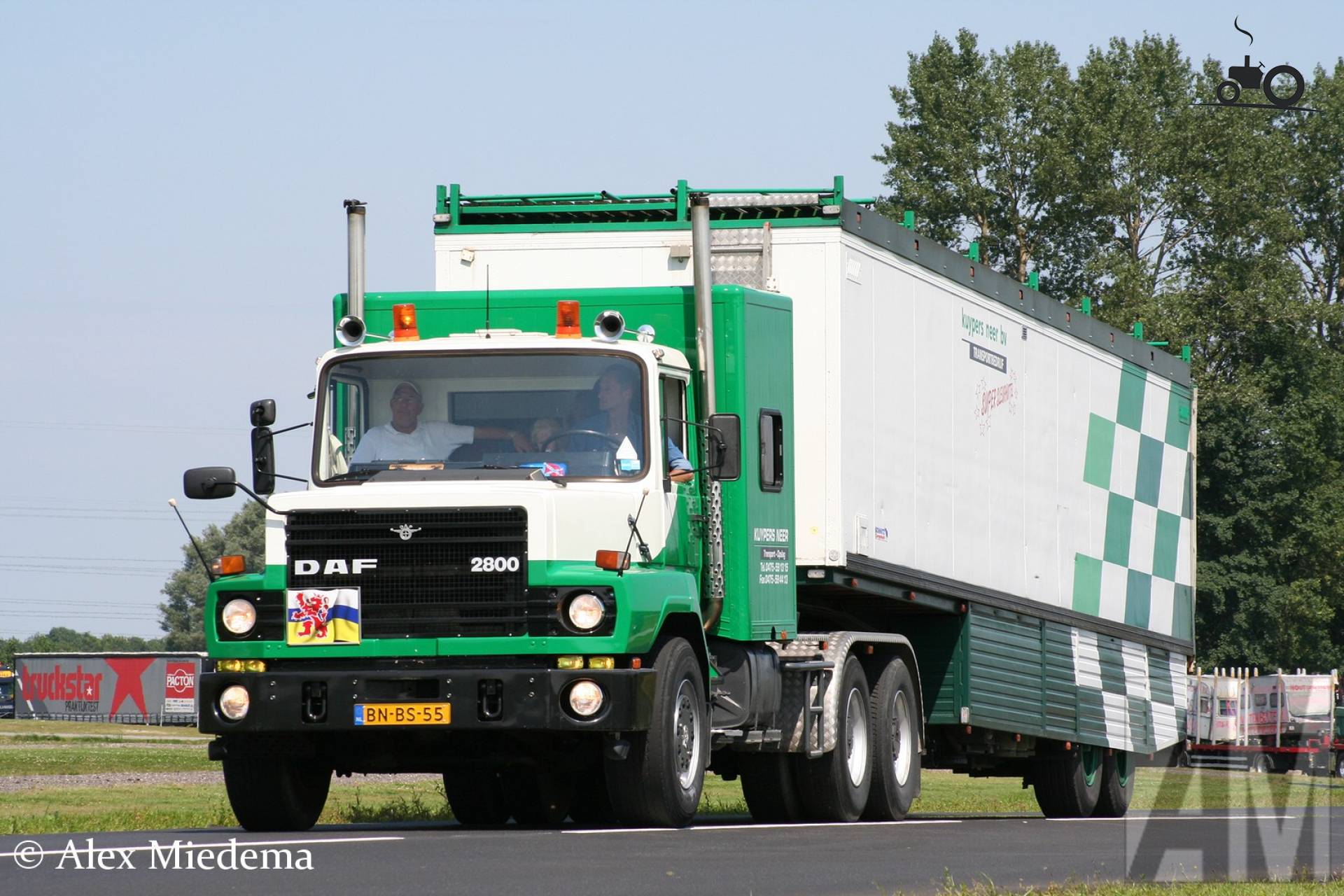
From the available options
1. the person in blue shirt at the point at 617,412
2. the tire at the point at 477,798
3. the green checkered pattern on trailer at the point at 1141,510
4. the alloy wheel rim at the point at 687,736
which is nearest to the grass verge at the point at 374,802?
the tire at the point at 477,798

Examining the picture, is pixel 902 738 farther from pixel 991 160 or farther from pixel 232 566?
pixel 991 160

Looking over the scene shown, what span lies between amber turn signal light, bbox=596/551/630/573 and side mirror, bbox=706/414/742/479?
107 cm

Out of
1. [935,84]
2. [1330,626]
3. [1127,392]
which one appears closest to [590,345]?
[1127,392]

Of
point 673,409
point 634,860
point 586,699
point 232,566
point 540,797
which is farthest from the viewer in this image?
point 540,797

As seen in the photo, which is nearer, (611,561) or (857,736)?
(611,561)

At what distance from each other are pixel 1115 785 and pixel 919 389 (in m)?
6.38

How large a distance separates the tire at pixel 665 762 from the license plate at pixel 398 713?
0.99 metres

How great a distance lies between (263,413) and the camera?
1267 cm

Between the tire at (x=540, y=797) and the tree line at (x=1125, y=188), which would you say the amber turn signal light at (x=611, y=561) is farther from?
the tree line at (x=1125, y=188)

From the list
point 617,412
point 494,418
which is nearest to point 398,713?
point 494,418

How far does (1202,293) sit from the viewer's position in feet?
176

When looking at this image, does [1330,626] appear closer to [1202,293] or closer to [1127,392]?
[1202,293]

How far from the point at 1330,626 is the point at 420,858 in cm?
6253

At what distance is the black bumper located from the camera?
11.6m
